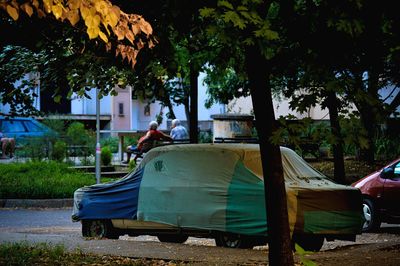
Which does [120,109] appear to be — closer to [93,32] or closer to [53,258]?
[53,258]

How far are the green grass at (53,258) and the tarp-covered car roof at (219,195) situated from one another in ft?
6.02

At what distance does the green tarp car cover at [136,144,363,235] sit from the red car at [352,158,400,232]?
2.94m

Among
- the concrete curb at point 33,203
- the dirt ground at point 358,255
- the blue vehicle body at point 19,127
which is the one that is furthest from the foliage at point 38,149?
the dirt ground at point 358,255

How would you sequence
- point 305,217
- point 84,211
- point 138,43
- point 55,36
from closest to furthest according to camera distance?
point 138,43 → point 55,36 → point 305,217 → point 84,211

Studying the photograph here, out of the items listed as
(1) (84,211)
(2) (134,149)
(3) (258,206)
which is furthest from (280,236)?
(2) (134,149)

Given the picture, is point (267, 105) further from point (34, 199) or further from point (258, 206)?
point (34, 199)

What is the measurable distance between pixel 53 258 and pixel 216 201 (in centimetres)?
290

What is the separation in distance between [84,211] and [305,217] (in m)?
4.06

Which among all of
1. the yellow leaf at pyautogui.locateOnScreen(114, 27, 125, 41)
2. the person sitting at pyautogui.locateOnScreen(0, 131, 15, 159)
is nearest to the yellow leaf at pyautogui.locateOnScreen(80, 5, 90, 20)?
the yellow leaf at pyautogui.locateOnScreen(114, 27, 125, 41)

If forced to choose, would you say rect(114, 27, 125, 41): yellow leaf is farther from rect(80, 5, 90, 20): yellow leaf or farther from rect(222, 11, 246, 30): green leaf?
rect(222, 11, 246, 30): green leaf

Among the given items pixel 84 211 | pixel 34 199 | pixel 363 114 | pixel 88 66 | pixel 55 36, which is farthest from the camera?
pixel 34 199

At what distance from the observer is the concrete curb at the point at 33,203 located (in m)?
19.1

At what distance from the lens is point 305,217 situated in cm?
1116

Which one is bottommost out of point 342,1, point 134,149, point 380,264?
point 380,264
